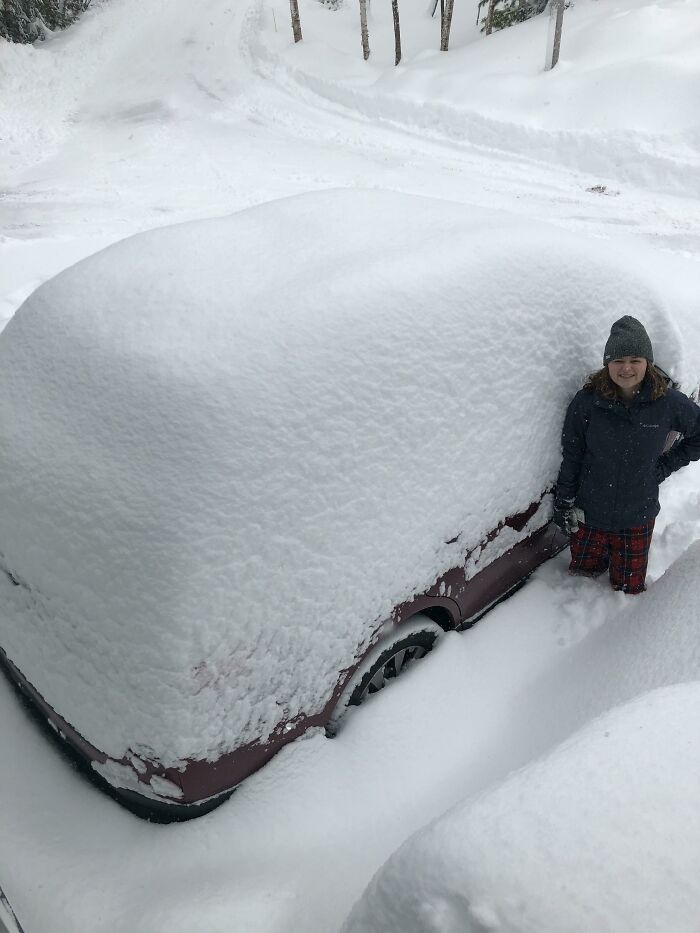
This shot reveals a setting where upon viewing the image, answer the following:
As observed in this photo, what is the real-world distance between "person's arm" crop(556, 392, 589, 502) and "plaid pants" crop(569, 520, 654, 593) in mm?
234

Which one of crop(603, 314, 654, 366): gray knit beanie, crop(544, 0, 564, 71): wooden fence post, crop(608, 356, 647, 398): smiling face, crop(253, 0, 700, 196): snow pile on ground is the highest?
crop(603, 314, 654, 366): gray knit beanie

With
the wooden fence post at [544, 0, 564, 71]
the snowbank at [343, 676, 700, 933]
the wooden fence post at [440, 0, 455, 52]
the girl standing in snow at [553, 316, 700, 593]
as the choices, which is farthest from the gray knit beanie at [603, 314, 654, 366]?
the wooden fence post at [440, 0, 455, 52]

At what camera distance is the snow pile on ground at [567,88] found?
9.79m

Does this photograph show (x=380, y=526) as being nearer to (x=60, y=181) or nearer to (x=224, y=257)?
(x=224, y=257)

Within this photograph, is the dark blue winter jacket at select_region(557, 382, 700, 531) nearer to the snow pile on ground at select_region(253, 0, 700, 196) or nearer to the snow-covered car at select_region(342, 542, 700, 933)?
the snow-covered car at select_region(342, 542, 700, 933)

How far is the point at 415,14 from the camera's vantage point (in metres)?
19.5

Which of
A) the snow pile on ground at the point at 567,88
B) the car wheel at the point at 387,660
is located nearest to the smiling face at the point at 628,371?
the car wheel at the point at 387,660

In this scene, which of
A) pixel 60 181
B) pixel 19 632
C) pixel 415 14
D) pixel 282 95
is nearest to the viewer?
pixel 19 632

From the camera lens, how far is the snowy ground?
182 cm

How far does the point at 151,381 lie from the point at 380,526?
0.82 m

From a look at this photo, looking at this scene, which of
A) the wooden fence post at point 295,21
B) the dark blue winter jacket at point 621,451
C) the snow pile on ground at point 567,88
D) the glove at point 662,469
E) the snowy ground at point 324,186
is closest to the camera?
the snowy ground at point 324,186

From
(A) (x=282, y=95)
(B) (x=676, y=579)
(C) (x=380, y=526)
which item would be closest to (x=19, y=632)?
(C) (x=380, y=526)

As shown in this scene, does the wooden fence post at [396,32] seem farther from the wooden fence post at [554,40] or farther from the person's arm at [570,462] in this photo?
the person's arm at [570,462]

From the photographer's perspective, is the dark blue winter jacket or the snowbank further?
the dark blue winter jacket
